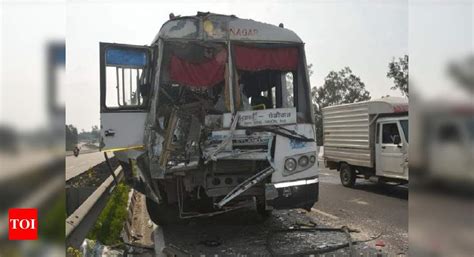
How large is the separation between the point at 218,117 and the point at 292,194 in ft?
3.00

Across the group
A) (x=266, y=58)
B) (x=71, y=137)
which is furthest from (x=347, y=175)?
(x=71, y=137)

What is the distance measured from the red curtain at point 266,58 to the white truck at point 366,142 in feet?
7.72

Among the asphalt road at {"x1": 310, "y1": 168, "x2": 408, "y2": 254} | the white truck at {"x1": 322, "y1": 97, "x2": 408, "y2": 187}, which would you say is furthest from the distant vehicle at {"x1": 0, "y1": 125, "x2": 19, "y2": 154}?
the white truck at {"x1": 322, "y1": 97, "x2": 408, "y2": 187}

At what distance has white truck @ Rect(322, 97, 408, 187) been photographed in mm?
6129

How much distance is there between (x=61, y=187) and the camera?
5.43ft

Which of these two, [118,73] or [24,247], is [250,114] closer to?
[118,73]

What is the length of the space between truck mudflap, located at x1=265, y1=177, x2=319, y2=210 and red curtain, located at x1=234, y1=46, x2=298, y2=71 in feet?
3.40

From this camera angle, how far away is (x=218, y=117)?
3480mm

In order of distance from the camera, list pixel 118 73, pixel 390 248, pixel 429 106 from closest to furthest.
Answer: pixel 429 106, pixel 118 73, pixel 390 248

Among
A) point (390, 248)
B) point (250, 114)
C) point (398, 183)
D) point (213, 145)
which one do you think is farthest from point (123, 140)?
point (398, 183)

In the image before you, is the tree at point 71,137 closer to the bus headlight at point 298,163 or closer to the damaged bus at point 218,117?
the damaged bus at point 218,117

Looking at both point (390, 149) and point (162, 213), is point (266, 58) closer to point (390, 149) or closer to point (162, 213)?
point (162, 213)

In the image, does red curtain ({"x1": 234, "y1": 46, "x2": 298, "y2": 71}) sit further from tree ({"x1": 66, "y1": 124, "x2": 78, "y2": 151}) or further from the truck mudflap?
tree ({"x1": 66, "y1": 124, "x2": 78, "y2": 151})

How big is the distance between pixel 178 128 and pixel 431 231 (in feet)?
7.28
